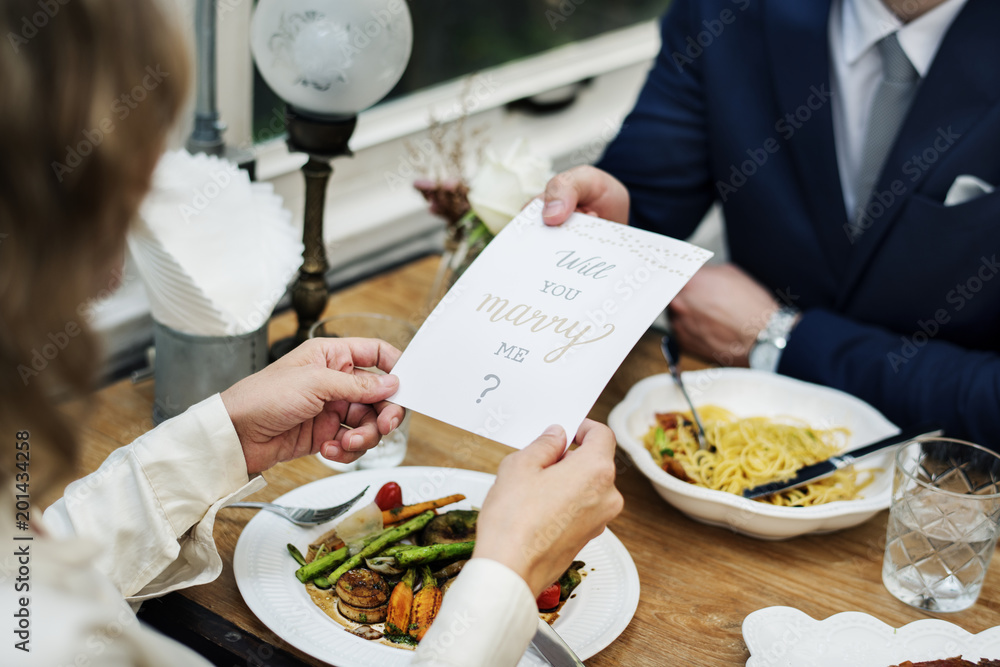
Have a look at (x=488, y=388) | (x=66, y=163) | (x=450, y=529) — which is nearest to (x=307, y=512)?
(x=450, y=529)

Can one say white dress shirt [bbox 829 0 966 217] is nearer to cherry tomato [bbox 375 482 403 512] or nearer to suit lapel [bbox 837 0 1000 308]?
suit lapel [bbox 837 0 1000 308]

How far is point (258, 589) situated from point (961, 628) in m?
0.74

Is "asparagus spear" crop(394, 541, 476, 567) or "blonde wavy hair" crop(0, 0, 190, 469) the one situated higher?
"blonde wavy hair" crop(0, 0, 190, 469)

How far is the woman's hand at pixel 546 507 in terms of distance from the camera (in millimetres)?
770

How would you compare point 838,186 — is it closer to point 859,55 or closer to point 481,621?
point 859,55

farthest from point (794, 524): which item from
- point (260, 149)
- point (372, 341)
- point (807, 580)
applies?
point (260, 149)

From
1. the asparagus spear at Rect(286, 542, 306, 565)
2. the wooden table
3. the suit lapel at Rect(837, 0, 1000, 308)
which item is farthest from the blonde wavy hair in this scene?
the suit lapel at Rect(837, 0, 1000, 308)

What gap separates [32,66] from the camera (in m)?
0.55

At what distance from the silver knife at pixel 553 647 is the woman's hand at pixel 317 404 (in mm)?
277

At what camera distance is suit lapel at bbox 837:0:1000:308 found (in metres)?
1.45

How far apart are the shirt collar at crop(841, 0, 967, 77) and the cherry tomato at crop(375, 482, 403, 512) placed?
113 cm

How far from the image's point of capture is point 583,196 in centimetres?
133

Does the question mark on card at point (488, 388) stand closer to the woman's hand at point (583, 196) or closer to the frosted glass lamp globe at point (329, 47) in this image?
the woman's hand at point (583, 196)

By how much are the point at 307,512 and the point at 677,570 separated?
1.45 feet
